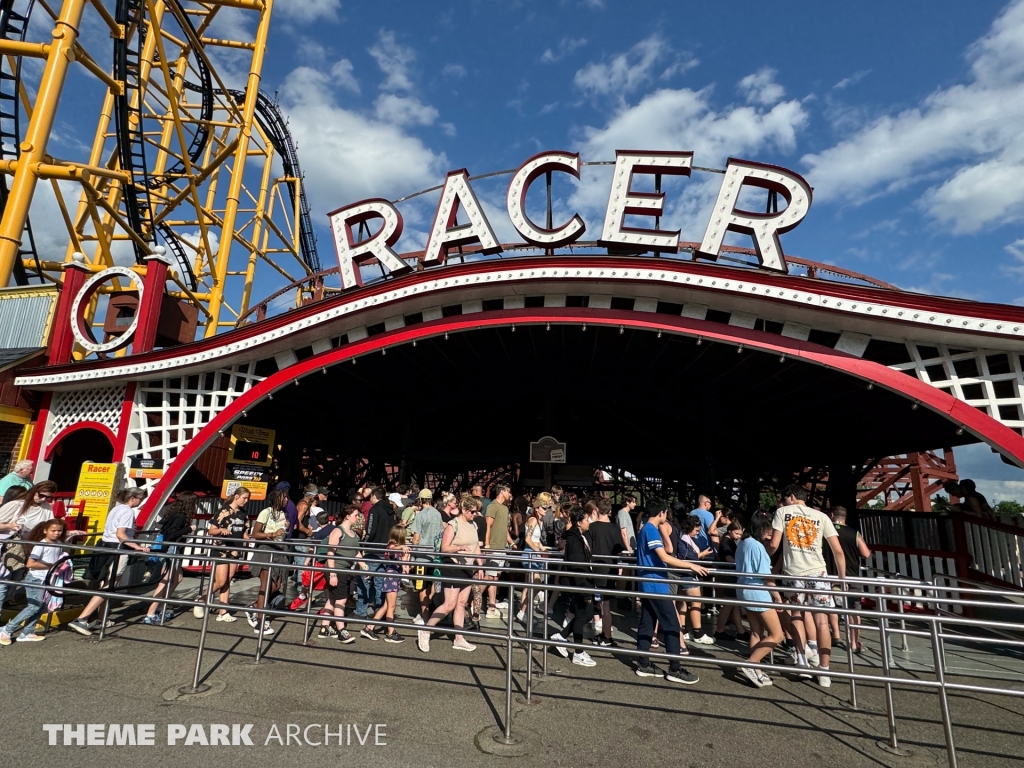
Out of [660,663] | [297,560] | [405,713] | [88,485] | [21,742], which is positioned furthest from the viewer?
[88,485]

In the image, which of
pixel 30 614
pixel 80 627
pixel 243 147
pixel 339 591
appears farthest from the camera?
pixel 243 147

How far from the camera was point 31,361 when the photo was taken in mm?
12422

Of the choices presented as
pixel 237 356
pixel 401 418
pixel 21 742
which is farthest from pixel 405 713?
pixel 401 418

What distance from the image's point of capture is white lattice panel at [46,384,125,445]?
40.1 ft

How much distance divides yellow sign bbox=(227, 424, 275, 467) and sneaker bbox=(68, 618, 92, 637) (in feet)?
20.7

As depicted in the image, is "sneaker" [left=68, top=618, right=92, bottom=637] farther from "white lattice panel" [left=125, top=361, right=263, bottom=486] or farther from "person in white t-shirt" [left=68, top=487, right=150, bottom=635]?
"white lattice panel" [left=125, top=361, right=263, bottom=486]

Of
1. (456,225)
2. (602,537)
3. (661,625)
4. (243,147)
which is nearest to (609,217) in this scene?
(456,225)

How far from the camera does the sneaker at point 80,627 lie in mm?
6523

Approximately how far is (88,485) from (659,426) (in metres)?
15.9

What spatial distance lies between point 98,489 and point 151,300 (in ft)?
14.4

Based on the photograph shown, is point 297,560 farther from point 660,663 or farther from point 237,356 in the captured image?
point 660,663

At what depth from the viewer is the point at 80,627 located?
6.59 meters

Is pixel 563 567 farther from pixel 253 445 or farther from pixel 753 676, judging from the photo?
pixel 253 445

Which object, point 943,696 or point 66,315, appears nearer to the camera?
point 943,696
